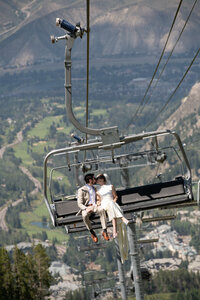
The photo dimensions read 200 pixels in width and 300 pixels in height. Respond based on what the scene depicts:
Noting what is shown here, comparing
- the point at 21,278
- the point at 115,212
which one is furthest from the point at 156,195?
the point at 21,278

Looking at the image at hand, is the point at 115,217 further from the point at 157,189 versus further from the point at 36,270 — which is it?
the point at 36,270

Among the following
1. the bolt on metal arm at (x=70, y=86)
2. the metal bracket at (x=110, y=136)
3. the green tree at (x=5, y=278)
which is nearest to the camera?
the bolt on metal arm at (x=70, y=86)

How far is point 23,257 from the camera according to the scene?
81.2 m

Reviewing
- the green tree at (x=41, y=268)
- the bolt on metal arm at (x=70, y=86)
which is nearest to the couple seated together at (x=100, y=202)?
the bolt on metal arm at (x=70, y=86)

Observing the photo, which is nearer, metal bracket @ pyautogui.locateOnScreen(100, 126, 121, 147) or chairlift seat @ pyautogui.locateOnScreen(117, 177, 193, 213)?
metal bracket @ pyautogui.locateOnScreen(100, 126, 121, 147)

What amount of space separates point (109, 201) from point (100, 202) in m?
0.60

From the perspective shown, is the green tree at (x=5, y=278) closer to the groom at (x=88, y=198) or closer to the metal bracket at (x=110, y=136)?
the groom at (x=88, y=198)

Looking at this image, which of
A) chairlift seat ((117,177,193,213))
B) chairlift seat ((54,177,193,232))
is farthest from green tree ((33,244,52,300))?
chairlift seat ((117,177,193,213))

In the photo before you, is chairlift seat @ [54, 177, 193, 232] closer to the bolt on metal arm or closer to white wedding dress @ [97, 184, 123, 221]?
white wedding dress @ [97, 184, 123, 221]

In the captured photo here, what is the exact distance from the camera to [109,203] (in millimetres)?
15688

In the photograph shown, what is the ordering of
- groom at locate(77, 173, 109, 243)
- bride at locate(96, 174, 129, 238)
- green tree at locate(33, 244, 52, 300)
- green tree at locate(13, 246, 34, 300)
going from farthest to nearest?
green tree at locate(33, 244, 52, 300) → green tree at locate(13, 246, 34, 300) → groom at locate(77, 173, 109, 243) → bride at locate(96, 174, 129, 238)

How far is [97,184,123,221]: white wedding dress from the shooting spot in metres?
15.6

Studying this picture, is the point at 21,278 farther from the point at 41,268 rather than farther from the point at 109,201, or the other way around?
the point at 109,201

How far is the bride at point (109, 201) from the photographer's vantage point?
51.0ft
